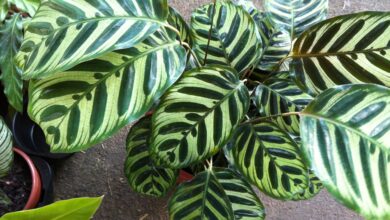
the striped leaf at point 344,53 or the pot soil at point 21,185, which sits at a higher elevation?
the striped leaf at point 344,53

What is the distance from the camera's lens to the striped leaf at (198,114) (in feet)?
2.58

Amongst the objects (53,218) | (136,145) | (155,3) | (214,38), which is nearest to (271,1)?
(214,38)

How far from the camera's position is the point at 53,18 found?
68 cm

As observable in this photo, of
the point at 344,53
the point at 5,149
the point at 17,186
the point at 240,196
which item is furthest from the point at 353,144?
the point at 17,186

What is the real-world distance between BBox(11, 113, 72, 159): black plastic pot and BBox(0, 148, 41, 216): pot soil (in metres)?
0.11

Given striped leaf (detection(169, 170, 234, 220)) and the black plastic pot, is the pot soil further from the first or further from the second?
striped leaf (detection(169, 170, 234, 220))

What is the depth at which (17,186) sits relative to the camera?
120cm

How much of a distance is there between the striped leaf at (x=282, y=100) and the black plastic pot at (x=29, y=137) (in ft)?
2.56

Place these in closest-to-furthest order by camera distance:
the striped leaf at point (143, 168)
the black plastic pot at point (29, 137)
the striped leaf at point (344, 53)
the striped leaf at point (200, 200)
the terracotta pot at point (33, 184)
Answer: the striped leaf at point (344, 53) → the striped leaf at point (200, 200) → the striped leaf at point (143, 168) → the terracotta pot at point (33, 184) → the black plastic pot at point (29, 137)

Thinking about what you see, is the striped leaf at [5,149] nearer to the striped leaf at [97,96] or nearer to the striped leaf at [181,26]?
the striped leaf at [97,96]

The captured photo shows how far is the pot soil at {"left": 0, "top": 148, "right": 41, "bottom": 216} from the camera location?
1151mm

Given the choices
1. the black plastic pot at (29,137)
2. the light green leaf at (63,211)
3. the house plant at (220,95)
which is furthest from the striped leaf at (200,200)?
the black plastic pot at (29,137)

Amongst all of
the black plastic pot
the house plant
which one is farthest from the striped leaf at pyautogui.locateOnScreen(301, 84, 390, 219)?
the black plastic pot

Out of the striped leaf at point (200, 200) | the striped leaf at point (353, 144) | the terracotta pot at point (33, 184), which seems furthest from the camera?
the terracotta pot at point (33, 184)
